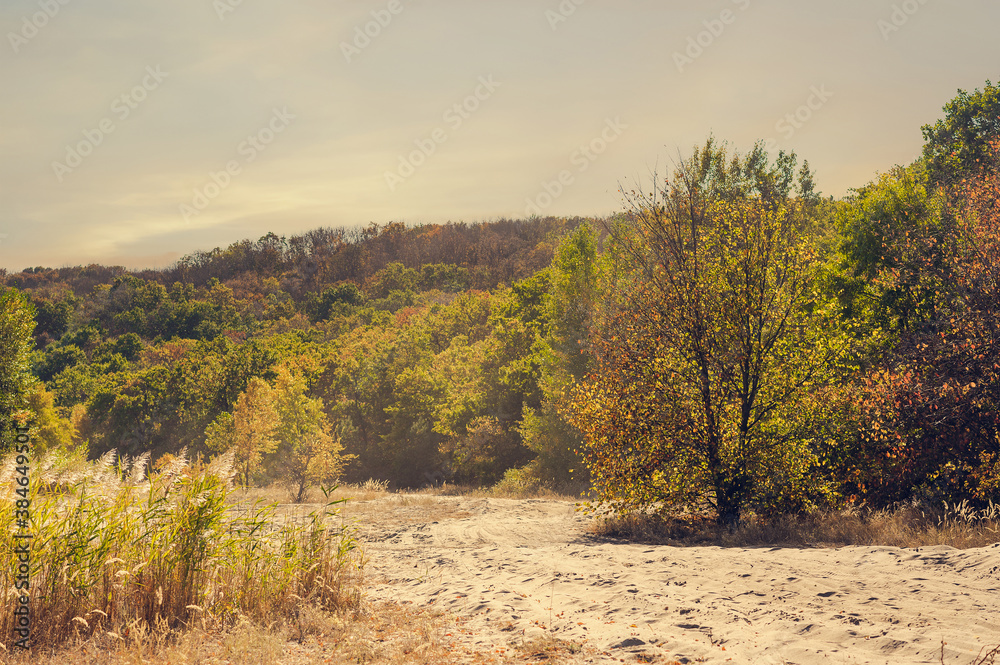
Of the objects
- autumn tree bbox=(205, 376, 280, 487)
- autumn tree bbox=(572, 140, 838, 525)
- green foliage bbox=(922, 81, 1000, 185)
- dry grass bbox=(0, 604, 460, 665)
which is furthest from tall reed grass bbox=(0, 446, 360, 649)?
green foliage bbox=(922, 81, 1000, 185)

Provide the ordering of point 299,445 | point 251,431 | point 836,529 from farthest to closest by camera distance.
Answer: point 251,431
point 299,445
point 836,529

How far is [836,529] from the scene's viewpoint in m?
11.6

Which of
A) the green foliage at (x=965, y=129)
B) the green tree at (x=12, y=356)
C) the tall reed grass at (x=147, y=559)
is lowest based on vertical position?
the tall reed grass at (x=147, y=559)

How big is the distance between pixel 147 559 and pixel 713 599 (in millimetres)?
7154

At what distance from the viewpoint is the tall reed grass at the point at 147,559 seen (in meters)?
6.67

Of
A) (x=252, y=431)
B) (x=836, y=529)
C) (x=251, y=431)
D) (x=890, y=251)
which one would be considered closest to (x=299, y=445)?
(x=252, y=431)

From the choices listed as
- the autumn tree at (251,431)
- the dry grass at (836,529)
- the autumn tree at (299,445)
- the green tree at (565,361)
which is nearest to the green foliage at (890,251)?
the dry grass at (836,529)

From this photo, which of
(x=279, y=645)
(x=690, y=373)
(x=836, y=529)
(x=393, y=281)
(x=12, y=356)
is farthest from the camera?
(x=393, y=281)

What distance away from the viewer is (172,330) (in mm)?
108125

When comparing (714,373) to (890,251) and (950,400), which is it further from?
(890,251)

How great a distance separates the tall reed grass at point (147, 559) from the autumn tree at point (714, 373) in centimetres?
745

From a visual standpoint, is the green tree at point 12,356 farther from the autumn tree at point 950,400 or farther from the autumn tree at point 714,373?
the autumn tree at point 950,400

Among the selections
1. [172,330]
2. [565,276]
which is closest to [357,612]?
[565,276]

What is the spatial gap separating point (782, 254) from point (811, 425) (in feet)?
13.1
